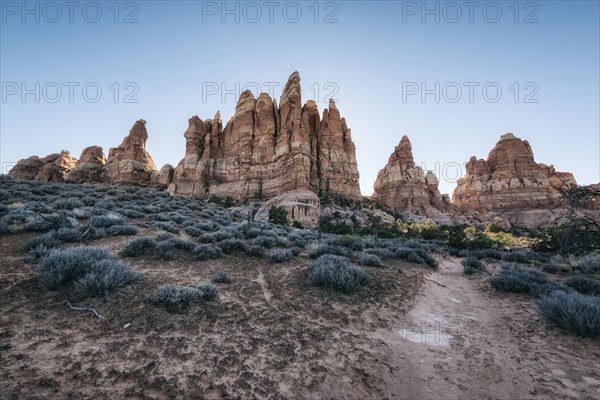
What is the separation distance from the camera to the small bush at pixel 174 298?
13.6 feet

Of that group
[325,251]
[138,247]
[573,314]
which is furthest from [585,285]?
[138,247]

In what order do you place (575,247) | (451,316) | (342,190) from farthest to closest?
(342,190)
(575,247)
(451,316)

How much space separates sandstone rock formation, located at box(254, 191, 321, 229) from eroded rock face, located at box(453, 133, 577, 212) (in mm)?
52617

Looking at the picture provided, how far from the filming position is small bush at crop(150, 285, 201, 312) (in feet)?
13.6

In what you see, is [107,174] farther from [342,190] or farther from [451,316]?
[451,316]

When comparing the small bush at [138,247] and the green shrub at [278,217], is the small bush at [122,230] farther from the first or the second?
the green shrub at [278,217]

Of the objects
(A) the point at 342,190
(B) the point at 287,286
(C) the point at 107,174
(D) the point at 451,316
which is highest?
(C) the point at 107,174

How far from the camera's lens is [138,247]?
7266mm

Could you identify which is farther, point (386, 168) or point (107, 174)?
point (386, 168)

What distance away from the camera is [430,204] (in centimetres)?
5750

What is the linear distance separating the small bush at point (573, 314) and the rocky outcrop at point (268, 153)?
126 feet

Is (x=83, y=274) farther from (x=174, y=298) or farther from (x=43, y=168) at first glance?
(x=43, y=168)

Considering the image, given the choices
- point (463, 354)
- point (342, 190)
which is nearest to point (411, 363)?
point (463, 354)

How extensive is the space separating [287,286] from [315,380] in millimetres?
2969
